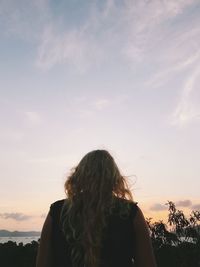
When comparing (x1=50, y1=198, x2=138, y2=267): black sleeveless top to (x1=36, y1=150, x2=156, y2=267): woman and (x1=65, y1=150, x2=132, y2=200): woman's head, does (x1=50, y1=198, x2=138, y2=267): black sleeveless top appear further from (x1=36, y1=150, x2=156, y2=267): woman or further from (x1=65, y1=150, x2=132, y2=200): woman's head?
(x1=65, y1=150, x2=132, y2=200): woman's head

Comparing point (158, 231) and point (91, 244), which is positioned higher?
point (158, 231)

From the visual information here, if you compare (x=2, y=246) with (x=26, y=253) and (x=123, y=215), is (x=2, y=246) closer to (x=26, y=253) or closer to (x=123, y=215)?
(x=26, y=253)

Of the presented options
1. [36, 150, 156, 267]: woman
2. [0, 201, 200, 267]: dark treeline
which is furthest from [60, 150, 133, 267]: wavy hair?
[0, 201, 200, 267]: dark treeline

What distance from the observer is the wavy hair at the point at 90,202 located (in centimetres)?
323

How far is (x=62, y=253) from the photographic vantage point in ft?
10.9

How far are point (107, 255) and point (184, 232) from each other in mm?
14392

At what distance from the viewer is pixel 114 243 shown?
326cm

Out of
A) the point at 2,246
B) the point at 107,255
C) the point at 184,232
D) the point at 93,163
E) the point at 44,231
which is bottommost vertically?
the point at 107,255

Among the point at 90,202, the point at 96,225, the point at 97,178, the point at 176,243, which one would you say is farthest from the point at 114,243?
the point at 176,243

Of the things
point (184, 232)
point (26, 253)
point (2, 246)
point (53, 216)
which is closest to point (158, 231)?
point (184, 232)

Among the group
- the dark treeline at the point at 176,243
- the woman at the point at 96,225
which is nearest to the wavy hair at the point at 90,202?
the woman at the point at 96,225

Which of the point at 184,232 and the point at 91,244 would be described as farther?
the point at 184,232

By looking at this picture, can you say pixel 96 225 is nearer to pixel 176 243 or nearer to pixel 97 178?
pixel 97 178

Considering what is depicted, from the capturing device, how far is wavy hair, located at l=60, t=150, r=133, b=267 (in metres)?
3.23
